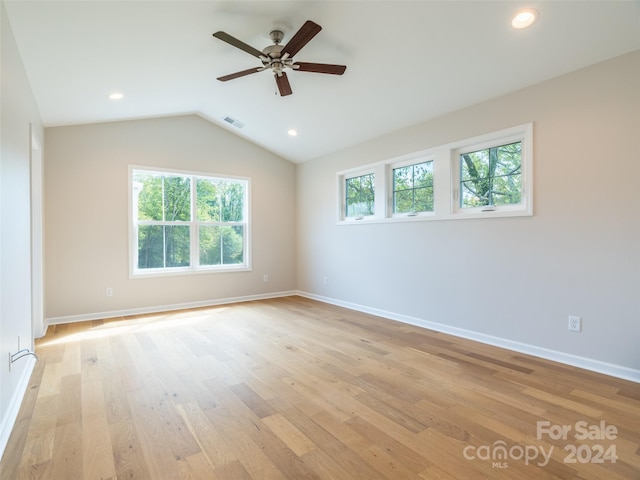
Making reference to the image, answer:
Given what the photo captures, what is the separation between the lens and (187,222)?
5.24 meters

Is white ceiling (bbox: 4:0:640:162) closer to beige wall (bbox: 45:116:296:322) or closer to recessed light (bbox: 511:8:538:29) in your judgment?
recessed light (bbox: 511:8:538:29)

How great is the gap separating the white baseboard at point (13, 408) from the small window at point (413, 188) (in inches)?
161

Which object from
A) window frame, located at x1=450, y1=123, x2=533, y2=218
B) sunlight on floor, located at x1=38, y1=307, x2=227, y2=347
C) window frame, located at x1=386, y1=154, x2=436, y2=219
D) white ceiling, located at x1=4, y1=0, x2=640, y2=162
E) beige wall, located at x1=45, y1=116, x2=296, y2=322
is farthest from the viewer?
beige wall, located at x1=45, y1=116, x2=296, y2=322

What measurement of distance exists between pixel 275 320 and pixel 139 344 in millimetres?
1620

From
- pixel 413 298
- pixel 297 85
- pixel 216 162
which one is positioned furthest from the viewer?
pixel 216 162

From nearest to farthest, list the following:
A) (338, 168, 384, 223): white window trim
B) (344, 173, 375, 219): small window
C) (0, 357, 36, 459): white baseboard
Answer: (0, 357, 36, 459): white baseboard
(338, 168, 384, 223): white window trim
(344, 173, 375, 219): small window

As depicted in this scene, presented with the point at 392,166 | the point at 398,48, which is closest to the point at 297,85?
the point at 398,48

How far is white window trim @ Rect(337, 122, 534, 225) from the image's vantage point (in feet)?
10.3

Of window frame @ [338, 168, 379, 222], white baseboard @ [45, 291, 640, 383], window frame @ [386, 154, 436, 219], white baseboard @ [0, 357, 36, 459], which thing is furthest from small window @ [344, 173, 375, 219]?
white baseboard @ [0, 357, 36, 459]

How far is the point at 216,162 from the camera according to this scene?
548 cm

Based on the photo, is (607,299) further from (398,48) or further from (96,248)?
(96,248)

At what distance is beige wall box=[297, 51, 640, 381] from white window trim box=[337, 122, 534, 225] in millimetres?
72

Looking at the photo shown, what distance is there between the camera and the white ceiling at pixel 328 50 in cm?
240

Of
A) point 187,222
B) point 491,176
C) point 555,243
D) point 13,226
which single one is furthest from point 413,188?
point 13,226
